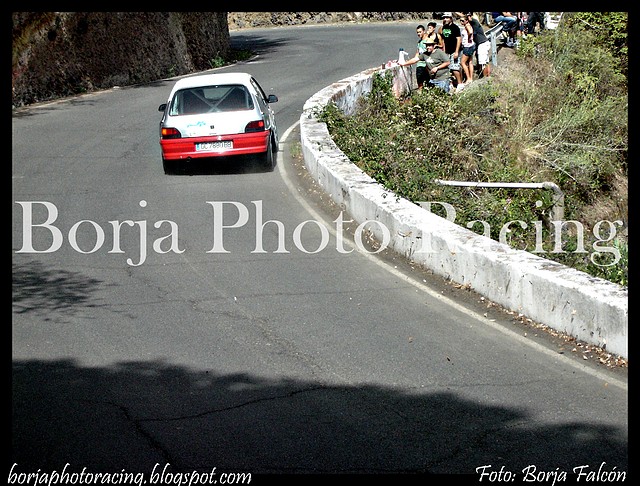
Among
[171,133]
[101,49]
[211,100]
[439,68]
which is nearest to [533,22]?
[439,68]

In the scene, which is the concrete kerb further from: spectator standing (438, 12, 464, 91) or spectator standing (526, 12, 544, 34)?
spectator standing (526, 12, 544, 34)

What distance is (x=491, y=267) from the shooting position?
9.25 metres

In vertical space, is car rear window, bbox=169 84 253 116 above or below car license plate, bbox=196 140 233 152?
above

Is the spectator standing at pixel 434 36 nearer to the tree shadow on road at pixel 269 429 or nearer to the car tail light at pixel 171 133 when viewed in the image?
the car tail light at pixel 171 133

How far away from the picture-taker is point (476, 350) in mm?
8023

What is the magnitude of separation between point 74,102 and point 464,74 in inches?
425

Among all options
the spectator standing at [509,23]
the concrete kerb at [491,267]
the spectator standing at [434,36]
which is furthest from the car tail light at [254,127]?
the spectator standing at [509,23]

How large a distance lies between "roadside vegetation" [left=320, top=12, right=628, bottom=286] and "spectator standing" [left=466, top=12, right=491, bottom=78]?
701 mm

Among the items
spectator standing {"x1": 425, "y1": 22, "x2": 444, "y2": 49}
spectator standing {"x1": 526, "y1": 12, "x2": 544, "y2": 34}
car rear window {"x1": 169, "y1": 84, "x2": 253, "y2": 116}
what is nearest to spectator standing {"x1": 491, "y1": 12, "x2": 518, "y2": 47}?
spectator standing {"x1": 526, "y1": 12, "x2": 544, "y2": 34}

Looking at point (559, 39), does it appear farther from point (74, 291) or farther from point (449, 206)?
point (74, 291)

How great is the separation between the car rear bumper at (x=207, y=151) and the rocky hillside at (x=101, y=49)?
10910 mm

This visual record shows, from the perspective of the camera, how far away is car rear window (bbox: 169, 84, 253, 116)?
52.9 ft
